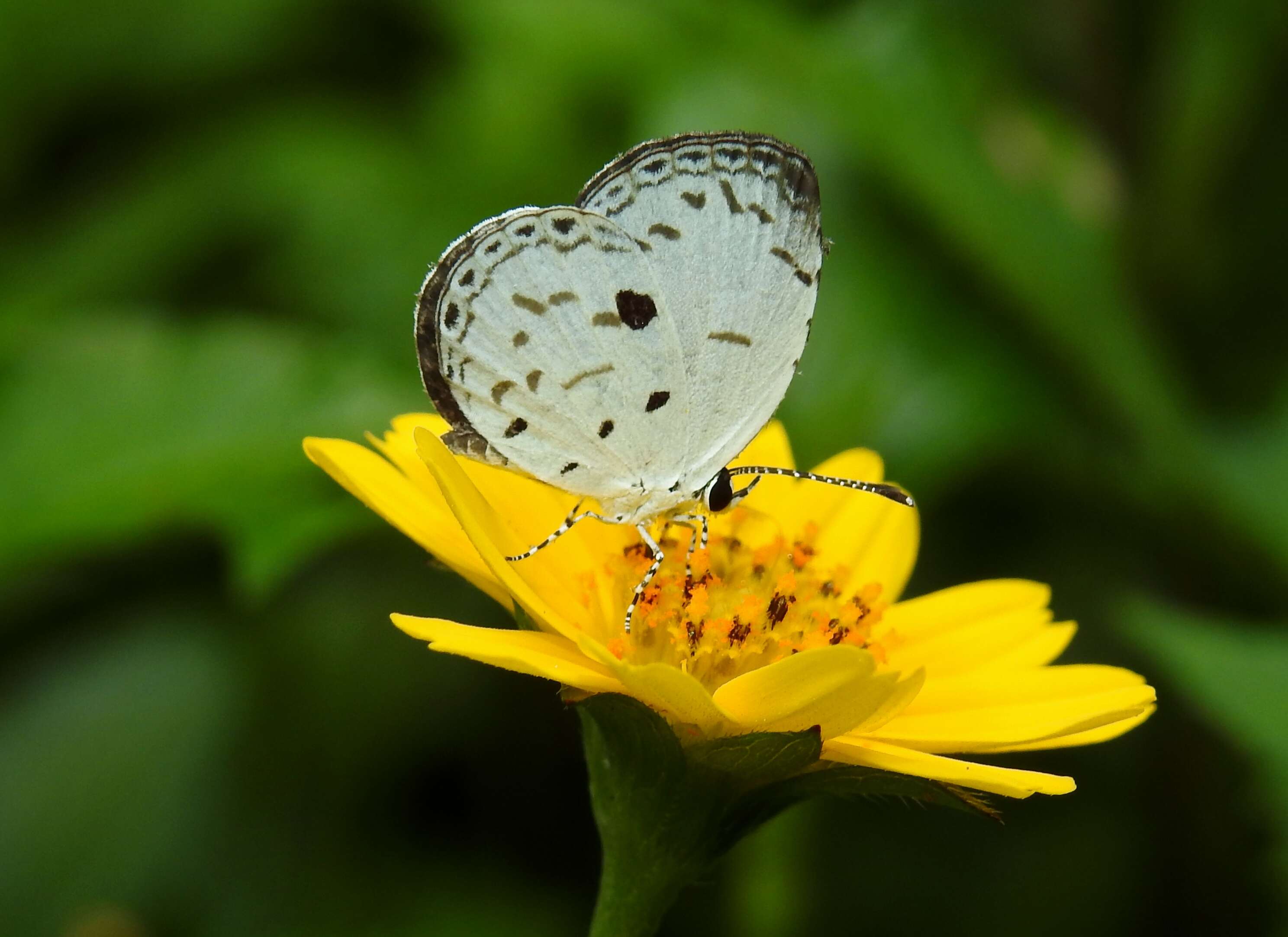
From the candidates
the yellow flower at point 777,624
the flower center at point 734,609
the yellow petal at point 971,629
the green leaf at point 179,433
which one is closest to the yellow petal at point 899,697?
the yellow flower at point 777,624

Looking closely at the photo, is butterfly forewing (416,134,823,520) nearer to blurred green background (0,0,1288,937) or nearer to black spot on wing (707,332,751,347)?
black spot on wing (707,332,751,347)

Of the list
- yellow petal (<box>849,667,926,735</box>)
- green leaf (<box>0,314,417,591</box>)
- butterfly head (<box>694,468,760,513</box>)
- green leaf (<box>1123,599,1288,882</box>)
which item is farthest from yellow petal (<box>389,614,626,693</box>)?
green leaf (<box>1123,599,1288,882</box>)

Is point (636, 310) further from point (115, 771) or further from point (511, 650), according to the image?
point (115, 771)

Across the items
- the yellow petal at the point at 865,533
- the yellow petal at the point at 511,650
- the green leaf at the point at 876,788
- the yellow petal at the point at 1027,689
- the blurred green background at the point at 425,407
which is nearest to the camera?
the yellow petal at the point at 511,650

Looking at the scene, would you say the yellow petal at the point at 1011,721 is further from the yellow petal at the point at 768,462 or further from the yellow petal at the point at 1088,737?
the yellow petal at the point at 768,462

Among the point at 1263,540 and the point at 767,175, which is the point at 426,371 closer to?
the point at 767,175

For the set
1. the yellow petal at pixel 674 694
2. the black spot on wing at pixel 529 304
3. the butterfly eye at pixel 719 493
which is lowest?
the yellow petal at pixel 674 694
